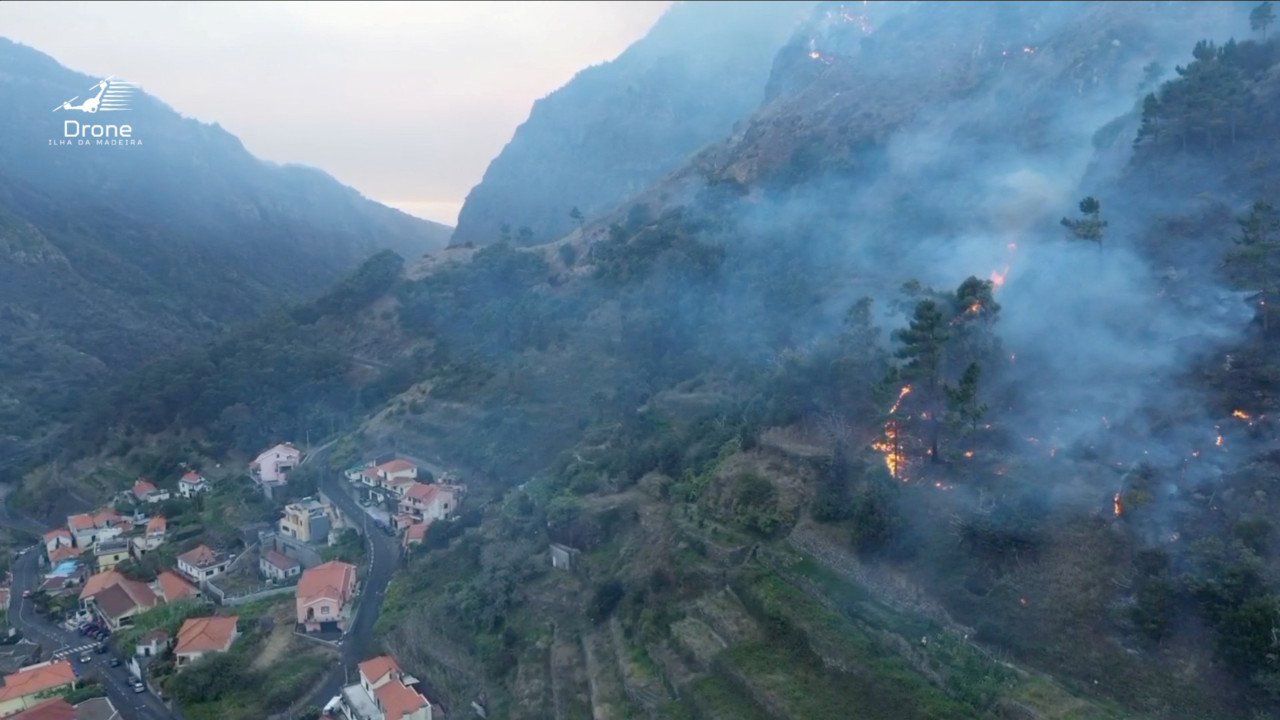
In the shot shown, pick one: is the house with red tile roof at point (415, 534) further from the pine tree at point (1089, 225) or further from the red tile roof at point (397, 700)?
the pine tree at point (1089, 225)

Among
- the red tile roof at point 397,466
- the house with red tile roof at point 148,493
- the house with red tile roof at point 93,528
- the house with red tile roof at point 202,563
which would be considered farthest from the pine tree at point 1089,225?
the house with red tile roof at point 148,493

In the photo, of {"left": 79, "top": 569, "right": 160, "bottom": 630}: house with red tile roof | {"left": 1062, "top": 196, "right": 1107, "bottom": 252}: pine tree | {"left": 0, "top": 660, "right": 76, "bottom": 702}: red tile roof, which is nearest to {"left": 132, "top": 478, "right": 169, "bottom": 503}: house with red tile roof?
{"left": 79, "top": 569, "right": 160, "bottom": 630}: house with red tile roof

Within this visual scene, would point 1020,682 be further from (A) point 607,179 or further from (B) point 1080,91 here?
(A) point 607,179

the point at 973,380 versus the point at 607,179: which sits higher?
the point at 607,179

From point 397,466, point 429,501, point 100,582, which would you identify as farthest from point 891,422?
point 100,582

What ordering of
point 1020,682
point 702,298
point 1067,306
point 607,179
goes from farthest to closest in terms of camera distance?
point 607,179, point 702,298, point 1067,306, point 1020,682

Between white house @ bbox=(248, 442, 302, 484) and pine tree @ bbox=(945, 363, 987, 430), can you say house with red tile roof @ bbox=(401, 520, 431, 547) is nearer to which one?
white house @ bbox=(248, 442, 302, 484)

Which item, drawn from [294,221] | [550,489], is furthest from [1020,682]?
[294,221]
